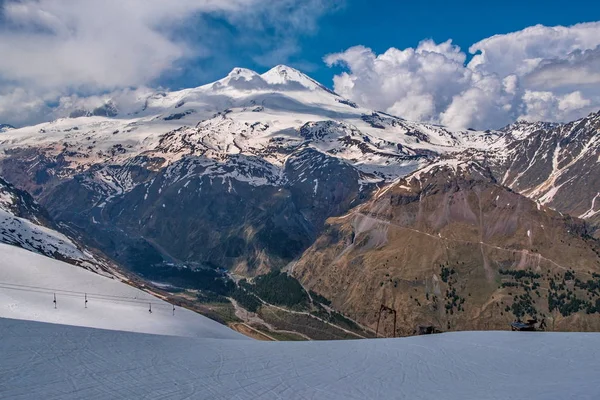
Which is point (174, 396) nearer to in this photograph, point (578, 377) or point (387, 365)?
point (387, 365)

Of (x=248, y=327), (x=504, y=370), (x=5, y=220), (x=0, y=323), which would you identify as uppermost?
(x=5, y=220)

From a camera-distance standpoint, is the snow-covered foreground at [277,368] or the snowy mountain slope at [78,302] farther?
the snowy mountain slope at [78,302]

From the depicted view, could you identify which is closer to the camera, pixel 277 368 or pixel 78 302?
pixel 277 368

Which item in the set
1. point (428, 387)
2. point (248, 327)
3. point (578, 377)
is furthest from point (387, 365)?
point (248, 327)

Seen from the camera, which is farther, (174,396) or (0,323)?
(0,323)

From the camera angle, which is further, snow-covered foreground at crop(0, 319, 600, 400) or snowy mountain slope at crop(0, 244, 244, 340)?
snowy mountain slope at crop(0, 244, 244, 340)
